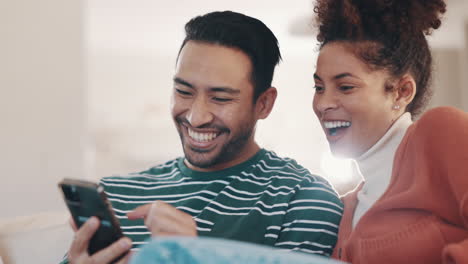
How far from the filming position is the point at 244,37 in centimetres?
128

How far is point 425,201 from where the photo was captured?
95 centimetres

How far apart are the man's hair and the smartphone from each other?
1.73 feet

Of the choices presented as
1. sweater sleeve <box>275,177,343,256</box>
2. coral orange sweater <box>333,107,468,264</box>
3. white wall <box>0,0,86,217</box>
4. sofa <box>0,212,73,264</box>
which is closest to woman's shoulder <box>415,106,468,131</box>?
coral orange sweater <box>333,107,468,264</box>

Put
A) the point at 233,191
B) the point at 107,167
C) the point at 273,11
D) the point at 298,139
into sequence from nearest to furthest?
the point at 233,191, the point at 273,11, the point at 107,167, the point at 298,139

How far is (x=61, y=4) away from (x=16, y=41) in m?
0.29

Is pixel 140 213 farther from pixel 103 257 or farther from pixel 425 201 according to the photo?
pixel 425 201

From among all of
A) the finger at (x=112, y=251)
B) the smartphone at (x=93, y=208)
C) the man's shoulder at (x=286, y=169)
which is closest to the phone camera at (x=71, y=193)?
the smartphone at (x=93, y=208)

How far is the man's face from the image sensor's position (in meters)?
1.22

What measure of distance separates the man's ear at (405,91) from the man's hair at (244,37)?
0.32 meters

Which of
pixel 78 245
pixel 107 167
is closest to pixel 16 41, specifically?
pixel 78 245

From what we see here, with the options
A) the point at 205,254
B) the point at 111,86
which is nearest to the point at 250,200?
the point at 205,254

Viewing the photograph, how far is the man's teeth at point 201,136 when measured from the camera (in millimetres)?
1247

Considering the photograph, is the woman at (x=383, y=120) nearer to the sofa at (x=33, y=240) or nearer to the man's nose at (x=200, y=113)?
the man's nose at (x=200, y=113)

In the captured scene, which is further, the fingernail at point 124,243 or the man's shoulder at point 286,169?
the man's shoulder at point 286,169
